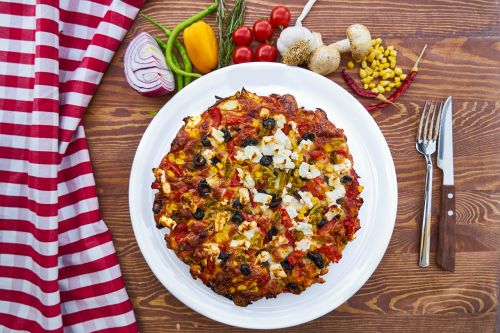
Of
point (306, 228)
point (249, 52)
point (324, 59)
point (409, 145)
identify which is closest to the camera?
point (306, 228)

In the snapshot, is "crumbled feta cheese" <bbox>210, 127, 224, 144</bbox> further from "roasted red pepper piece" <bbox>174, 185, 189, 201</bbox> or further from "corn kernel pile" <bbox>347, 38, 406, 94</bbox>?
"corn kernel pile" <bbox>347, 38, 406, 94</bbox>

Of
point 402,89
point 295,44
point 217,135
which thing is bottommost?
point 217,135

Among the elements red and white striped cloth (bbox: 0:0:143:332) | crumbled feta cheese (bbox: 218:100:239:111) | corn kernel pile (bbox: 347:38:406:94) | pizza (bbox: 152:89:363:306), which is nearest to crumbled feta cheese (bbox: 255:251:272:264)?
pizza (bbox: 152:89:363:306)

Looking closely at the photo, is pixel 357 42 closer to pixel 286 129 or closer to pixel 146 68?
pixel 286 129

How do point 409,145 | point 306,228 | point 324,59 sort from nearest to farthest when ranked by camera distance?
point 306,228
point 324,59
point 409,145

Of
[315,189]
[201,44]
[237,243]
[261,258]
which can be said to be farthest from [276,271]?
[201,44]

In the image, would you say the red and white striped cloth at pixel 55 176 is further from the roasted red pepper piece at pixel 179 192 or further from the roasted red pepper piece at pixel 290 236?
the roasted red pepper piece at pixel 290 236

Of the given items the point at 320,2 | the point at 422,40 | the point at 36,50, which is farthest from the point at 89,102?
the point at 422,40
